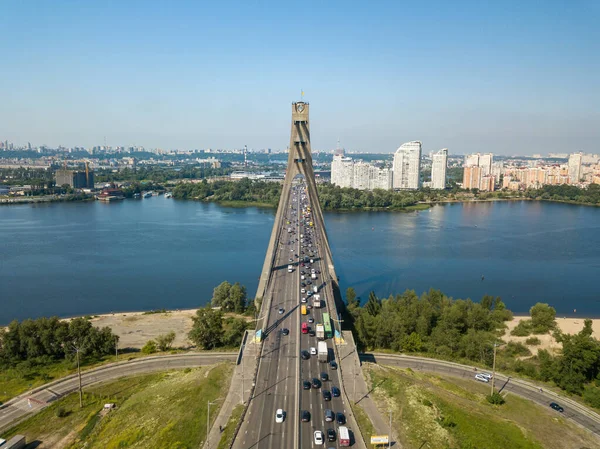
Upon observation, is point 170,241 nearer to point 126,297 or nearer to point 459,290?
point 126,297

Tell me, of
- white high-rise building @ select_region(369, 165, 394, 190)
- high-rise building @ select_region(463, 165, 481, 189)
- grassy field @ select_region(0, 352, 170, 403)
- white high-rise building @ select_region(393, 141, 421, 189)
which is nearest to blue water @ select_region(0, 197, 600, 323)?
grassy field @ select_region(0, 352, 170, 403)

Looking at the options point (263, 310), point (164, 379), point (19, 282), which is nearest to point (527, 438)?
point (263, 310)

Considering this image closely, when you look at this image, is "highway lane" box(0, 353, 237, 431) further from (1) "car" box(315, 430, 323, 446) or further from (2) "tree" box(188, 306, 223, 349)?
(1) "car" box(315, 430, 323, 446)

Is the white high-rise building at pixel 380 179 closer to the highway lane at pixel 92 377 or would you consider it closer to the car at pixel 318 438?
the highway lane at pixel 92 377

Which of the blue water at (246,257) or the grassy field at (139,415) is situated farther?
the blue water at (246,257)

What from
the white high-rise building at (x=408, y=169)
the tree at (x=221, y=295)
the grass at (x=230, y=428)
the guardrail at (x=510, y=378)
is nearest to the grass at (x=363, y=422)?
the grass at (x=230, y=428)

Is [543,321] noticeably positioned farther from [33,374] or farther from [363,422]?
[33,374]
